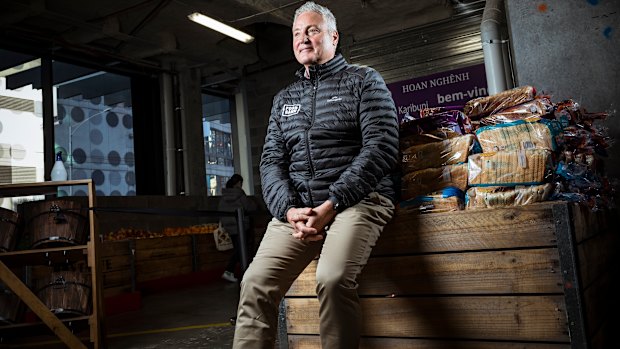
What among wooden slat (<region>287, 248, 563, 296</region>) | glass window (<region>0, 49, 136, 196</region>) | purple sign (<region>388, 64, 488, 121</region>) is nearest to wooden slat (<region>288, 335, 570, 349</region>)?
wooden slat (<region>287, 248, 563, 296</region>)

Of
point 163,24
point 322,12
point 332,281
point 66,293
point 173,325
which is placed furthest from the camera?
point 163,24

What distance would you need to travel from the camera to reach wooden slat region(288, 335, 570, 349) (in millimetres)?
1988

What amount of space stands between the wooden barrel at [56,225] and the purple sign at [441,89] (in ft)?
13.8

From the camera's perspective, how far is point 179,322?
452cm

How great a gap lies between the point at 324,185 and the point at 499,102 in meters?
1.04

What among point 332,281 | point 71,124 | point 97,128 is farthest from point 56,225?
point 97,128

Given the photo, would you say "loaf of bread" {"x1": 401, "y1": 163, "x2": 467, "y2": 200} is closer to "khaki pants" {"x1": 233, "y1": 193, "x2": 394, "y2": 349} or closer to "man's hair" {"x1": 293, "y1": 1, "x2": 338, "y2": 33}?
"khaki pants" {"x1": 233, "y1": 193, "x2": 394, "y2": 349}

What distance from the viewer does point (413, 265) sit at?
2.25m

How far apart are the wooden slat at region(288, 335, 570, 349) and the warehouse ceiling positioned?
4961 millimetres

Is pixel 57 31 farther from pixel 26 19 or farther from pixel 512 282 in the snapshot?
pixel 512 282

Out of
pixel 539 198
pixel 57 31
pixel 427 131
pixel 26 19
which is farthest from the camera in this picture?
pixel 57 31

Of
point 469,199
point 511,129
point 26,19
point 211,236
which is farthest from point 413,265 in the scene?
point 26,19

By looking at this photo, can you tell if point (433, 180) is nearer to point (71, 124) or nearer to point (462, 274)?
point (462, 274)

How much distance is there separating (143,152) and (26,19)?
310 cm
